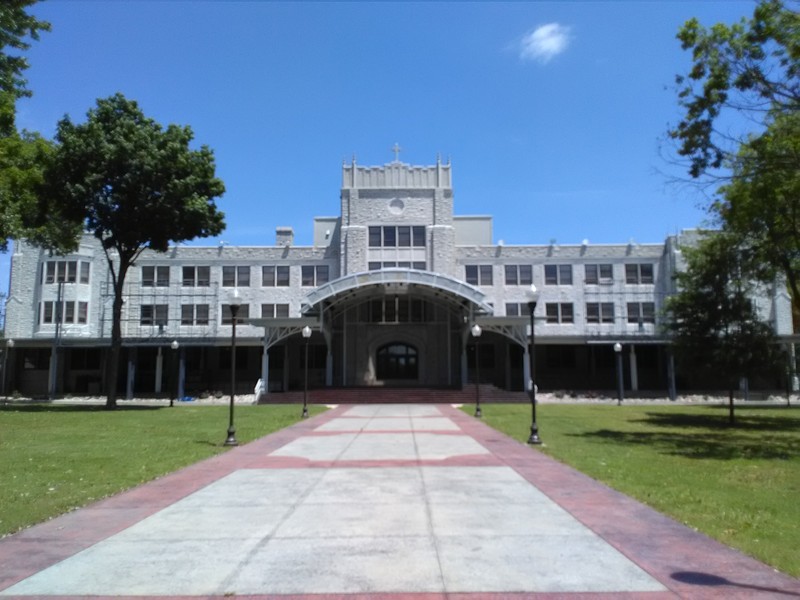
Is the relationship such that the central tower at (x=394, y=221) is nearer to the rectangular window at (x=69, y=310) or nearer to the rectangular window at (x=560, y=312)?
the rectangular window at (x=560, y=312)

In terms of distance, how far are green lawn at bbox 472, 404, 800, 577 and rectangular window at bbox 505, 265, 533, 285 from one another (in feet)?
64.3

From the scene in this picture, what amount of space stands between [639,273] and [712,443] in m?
30.1

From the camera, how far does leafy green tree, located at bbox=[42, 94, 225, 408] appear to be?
28922mm

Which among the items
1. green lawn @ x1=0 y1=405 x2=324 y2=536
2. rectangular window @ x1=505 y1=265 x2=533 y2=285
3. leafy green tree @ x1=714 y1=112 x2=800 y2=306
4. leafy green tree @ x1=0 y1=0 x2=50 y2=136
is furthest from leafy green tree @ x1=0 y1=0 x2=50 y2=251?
rectangular window @ x1=505 y1=265 x2=533 y2=285

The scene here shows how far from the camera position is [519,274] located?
148 feet

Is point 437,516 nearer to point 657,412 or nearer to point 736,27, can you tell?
point 736,27

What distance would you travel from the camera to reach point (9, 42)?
14.0 m

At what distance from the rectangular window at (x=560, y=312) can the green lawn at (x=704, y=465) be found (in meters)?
18.5

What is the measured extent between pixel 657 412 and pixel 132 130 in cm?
2721

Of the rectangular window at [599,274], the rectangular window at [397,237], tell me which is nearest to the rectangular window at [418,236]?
the rectangular window at [397,237]

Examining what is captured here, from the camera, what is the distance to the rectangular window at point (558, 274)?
45.2 meters

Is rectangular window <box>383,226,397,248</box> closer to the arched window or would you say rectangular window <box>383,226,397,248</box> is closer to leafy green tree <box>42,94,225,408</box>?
the arched window

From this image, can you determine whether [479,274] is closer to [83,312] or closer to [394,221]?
[394,221]

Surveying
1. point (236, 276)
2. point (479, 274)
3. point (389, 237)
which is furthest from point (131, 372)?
point (479, 274)
